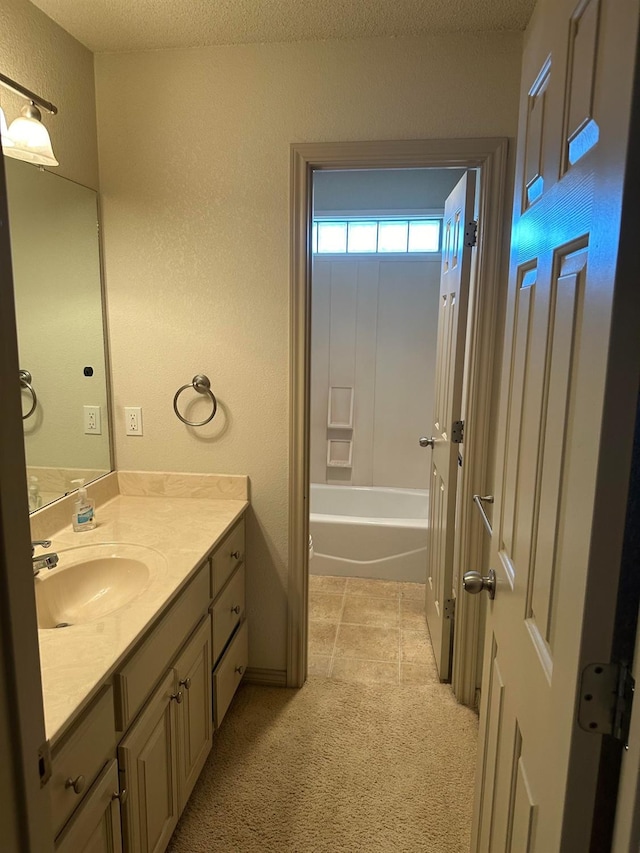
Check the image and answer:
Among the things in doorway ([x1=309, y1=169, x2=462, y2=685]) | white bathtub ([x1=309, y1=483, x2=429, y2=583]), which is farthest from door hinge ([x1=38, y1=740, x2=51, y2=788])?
white bathtub ([x1=309, y1=483, x2=429, y2=583])

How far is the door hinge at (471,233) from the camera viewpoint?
2.11 meters

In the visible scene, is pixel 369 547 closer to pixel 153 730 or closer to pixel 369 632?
pixel 369 632

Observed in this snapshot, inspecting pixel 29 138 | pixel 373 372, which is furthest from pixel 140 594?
pixel 373 372

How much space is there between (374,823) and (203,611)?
860 millimetres

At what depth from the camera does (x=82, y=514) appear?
1905 mm

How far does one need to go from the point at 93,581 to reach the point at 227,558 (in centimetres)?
50

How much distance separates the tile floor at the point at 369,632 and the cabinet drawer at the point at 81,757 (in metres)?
1.48

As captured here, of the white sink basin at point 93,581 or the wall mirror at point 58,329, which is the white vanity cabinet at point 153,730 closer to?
the white sink basin at point 93,581

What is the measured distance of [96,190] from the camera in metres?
2.14

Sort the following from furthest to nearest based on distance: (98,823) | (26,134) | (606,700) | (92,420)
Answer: (92,420)
(26,134)
(98,823)
(606,700)

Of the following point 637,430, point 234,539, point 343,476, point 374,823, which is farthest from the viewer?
point 343,476

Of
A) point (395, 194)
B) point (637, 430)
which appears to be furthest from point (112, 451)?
point (395, 194)

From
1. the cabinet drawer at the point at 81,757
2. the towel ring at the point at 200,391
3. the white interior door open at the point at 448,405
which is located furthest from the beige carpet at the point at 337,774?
the towel ring at the point at 200,391

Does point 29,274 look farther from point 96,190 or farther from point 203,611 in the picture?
point 203,611
